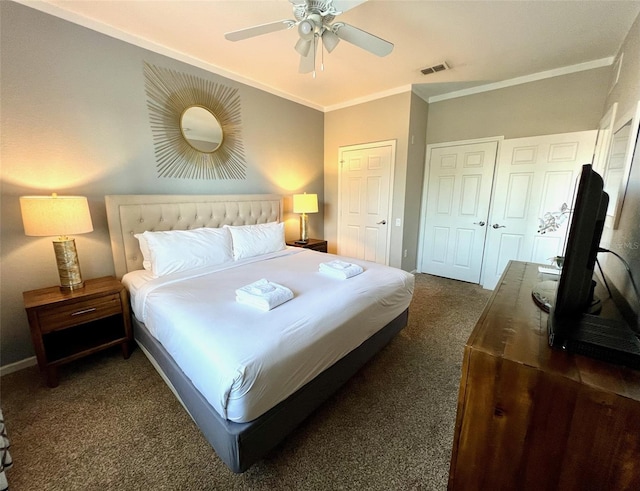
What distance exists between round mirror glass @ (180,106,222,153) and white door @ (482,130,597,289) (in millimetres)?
3678

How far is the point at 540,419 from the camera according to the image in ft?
2.59

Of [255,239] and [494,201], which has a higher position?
[494,201]

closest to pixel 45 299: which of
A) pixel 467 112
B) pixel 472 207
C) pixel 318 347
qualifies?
pixel 318 347

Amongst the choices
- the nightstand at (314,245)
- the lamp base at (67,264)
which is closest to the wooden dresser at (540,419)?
the lamp base at (67,264)

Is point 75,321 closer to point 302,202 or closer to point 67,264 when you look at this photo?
point 67,264

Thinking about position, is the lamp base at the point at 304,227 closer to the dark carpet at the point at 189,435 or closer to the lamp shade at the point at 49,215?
the dark carpet at the point at 189,435

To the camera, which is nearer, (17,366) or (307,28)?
(307,28)

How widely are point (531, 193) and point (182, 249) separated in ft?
13.6

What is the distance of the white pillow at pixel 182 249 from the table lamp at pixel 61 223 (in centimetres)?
48

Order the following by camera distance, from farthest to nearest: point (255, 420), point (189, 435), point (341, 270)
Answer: point (341, 270) → point (189, 435) → point (255, 420)

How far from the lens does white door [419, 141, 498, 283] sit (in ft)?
12.3

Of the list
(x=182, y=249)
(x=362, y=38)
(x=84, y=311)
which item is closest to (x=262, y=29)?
(x=362, y=38)

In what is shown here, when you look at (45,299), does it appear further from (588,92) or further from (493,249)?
(588,92)

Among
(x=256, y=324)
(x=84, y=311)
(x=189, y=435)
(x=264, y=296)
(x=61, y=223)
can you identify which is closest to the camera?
(x=256, y=324)
